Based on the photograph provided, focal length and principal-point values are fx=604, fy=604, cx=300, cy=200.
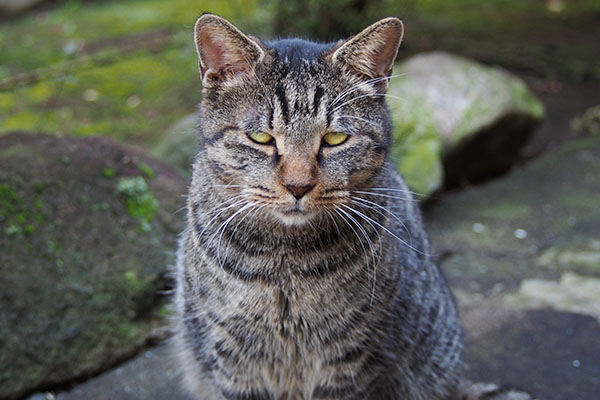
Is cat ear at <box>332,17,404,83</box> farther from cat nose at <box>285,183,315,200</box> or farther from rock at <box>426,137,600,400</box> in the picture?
rock at <box>426,137,600,400</box>

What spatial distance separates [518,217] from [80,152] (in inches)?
118

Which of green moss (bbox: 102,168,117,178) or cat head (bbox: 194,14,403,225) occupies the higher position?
cat head (bbox: 194,14,403,225)

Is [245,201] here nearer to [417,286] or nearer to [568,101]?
[417,286]

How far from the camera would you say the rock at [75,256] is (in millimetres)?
2875

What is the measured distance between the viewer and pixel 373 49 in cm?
212

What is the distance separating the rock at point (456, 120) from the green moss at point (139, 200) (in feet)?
5.80

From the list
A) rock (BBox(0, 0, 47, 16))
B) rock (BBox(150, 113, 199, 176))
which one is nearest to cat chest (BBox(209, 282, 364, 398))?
rock (BBox(150, 113, 199, 176))

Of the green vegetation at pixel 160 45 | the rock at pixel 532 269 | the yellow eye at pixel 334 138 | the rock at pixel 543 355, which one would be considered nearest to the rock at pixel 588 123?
the rock at pixel 532 269

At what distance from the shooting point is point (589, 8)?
8508 millimetres

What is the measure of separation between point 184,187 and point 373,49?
1.79 m

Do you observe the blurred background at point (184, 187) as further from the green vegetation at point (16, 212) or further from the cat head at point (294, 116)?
the cat head at point (294, 116)

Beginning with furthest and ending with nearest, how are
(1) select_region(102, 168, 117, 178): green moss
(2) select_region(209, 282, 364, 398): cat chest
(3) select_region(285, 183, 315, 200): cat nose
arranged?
1. (1) select_region(102, 168, 117, 178): green moss
2. (2) select_region(209, 282, 364, 398): cat chest
3. (3) select_region(285, 183, 315, 200): cat nose

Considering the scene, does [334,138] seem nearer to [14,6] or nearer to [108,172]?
[108,172]

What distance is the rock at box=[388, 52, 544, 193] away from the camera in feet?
14.0
